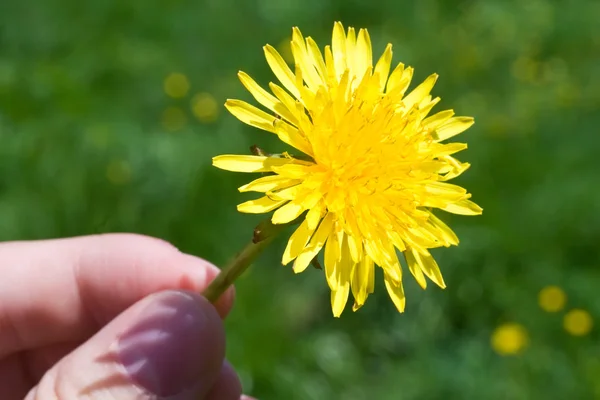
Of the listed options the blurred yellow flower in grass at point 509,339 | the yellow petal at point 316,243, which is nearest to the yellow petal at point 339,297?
the yellow petal at point 316,243

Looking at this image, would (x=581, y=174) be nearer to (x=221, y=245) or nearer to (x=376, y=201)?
(x=221, y=245)

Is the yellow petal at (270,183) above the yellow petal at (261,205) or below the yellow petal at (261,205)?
above

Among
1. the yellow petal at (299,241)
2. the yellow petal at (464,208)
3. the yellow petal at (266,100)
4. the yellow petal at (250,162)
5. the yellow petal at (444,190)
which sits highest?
the yellow petal at (266,100)

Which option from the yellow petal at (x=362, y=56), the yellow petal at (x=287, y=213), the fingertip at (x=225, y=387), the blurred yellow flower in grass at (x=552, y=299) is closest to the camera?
the yellow petal at (x=287, y=213)

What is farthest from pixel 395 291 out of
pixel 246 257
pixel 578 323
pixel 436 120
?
pixel 578 323

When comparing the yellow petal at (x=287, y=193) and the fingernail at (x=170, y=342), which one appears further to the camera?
the fingernail at (x=170, y=342)

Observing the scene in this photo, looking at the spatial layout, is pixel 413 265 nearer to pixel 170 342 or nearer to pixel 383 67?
pixel 383 67

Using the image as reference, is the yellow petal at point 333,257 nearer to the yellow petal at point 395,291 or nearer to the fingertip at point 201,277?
the yellow petal at point 395,291
